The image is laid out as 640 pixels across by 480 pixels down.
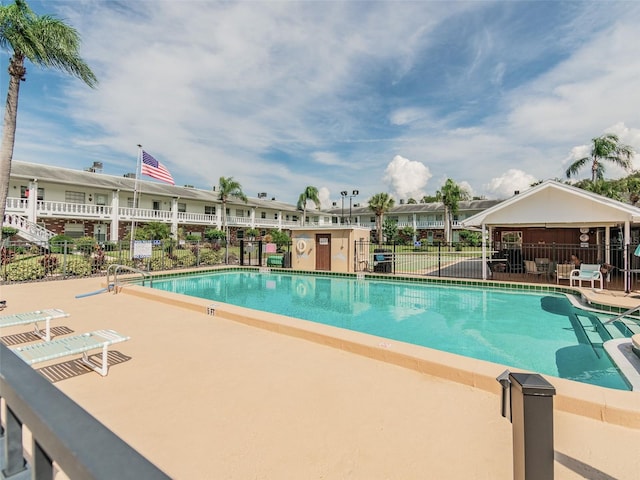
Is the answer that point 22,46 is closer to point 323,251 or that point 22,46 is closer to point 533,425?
point 533,425

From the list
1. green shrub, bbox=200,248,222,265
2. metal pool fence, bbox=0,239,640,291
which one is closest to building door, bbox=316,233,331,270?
metal pool fence, bbox=0,239,640,291

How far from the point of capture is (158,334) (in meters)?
6.84

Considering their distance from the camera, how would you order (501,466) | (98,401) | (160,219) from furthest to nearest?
(160,219), (98,401), (501,466)

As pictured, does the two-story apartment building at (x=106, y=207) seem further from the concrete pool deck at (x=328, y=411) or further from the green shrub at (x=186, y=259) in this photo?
the concrete pool deck at (x=328, y=411)

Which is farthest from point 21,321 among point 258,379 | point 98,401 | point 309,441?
point 309,441

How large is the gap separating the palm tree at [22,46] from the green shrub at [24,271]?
5.85 meters

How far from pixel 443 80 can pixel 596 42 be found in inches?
302

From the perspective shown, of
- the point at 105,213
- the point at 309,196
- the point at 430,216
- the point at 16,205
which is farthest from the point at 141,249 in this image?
the point at 430,216

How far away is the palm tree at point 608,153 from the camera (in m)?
27.4

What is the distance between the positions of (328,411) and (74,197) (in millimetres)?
35333

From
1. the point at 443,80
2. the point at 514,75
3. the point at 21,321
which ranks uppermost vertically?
the point at 443,80

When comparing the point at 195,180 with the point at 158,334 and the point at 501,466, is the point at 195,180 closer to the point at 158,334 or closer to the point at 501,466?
the point at 158,334

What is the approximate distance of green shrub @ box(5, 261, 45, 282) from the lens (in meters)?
14.2

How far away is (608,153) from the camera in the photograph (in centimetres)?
2767
